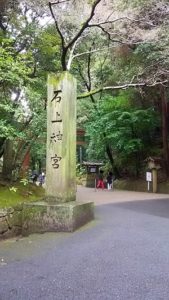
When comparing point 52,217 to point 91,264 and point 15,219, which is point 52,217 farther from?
point 91,264

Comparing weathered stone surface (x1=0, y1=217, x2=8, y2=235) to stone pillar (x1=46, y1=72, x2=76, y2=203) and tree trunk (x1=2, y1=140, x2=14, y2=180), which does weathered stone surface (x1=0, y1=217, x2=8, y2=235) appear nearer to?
stone pillar (x1=46, y1=72, x2=76, y2=203)

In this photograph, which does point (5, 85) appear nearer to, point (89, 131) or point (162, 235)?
point (162, 235)

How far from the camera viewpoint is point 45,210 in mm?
7453

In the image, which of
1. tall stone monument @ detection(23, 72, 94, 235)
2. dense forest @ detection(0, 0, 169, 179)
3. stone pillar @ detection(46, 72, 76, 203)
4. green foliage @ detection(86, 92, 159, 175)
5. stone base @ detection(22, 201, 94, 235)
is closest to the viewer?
stone base @ detection(22, 201, 94, 235)

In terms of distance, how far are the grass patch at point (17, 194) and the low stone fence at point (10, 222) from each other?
0.17 m

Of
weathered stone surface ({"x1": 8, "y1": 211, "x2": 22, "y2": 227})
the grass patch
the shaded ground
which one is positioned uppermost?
the grass patch

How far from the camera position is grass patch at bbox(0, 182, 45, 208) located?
8.88m

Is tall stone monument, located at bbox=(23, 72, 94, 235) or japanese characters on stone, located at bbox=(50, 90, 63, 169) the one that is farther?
japanese characters on stone, located at bbox=(50, 90, 63, 169)

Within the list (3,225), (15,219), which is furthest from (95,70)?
(3,225)

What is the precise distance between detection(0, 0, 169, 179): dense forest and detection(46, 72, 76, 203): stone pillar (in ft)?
3.86

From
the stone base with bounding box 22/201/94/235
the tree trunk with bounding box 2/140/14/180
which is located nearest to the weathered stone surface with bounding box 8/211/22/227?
the stone base with bounding box 22/201/94/235

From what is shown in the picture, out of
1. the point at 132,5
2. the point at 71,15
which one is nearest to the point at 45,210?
the point at 71,15

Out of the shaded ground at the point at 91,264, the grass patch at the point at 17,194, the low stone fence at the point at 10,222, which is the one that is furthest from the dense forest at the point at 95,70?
the shaded ground at the point at 91,264

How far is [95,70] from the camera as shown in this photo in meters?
22.8
